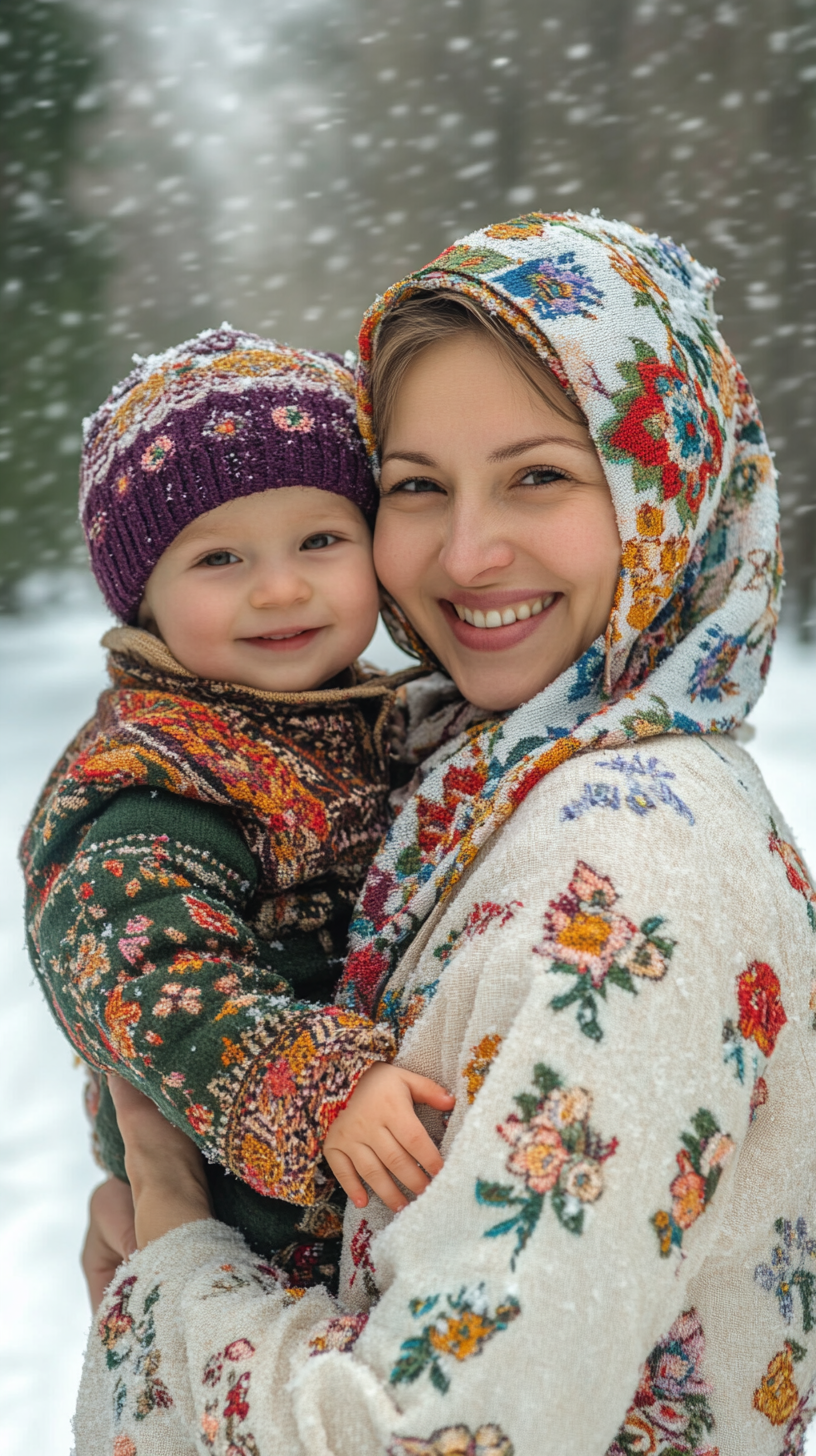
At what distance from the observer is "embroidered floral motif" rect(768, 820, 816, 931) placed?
105 centimetres

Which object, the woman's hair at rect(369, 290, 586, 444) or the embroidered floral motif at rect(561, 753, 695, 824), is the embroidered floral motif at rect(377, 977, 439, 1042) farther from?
the woman's hair at rect(369, 290, 586, 444)

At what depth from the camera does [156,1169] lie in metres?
1.16

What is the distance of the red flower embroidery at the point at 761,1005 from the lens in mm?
881

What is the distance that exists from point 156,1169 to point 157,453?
735 mm

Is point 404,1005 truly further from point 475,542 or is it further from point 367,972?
point 475,542

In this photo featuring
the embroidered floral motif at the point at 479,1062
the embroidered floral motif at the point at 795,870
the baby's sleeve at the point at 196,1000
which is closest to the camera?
the embroidered floral motif at the point at 479,1062

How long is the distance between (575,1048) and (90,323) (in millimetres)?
2486

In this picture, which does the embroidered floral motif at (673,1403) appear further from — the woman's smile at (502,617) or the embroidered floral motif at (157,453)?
the embroidered floral motif at (157,453)

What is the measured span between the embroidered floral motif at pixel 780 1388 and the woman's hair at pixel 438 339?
0.83 m

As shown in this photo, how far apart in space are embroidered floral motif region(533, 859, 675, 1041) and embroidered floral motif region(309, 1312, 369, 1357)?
26 cm

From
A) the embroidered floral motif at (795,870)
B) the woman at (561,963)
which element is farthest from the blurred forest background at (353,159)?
the embroidered floral motif at (795,870)

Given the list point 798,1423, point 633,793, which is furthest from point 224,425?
point 798,1423

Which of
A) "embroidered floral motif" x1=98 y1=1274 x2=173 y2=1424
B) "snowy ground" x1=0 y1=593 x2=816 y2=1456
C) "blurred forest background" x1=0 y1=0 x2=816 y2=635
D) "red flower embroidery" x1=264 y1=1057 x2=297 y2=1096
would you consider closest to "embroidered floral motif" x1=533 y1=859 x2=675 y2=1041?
"red flower embroidery" x1=264 y1=1057 x2=297 y2=1096

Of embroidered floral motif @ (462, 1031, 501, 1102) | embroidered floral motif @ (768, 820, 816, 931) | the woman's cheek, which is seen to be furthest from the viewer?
the woman's cheek
